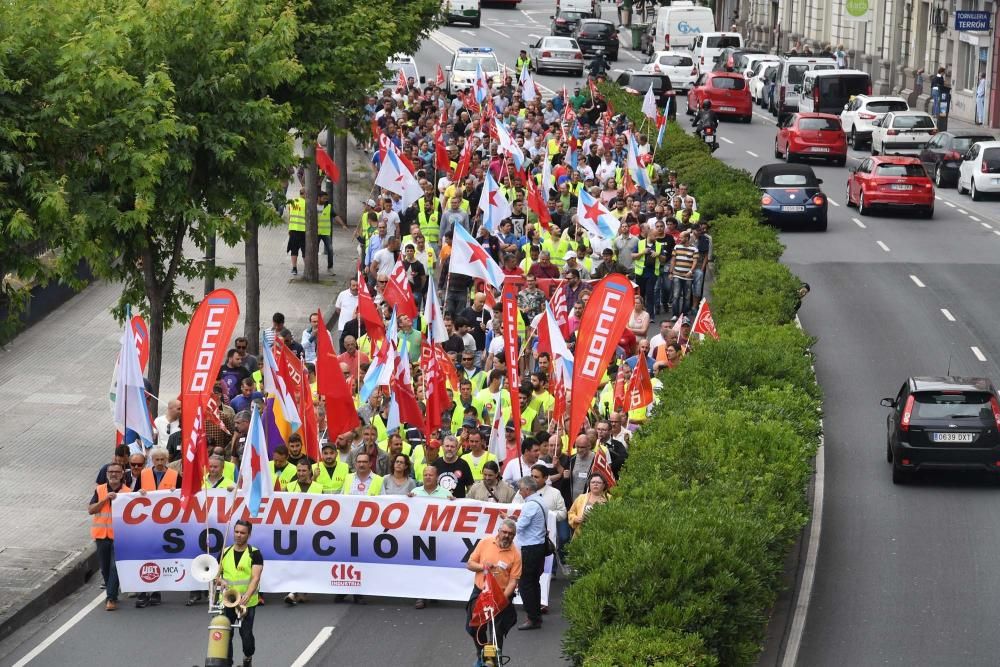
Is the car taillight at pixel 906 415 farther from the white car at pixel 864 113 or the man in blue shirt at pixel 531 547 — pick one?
the white car at pixel 864 113

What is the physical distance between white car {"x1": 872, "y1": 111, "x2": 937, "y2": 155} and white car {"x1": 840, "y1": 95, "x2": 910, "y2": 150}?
1616 millimetres

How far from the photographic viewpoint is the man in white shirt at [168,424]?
1860cm

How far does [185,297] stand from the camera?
65.0 ft

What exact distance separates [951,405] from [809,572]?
379cm

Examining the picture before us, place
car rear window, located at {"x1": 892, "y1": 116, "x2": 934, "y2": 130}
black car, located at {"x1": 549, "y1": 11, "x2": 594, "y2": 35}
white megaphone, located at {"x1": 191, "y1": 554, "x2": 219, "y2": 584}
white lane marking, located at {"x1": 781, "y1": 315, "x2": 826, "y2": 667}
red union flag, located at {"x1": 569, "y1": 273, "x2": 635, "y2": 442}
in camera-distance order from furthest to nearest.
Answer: black car, located at {"x1": 549, "y1": 11, "x2": 594, "y2": 35}, car rear window, located at {"x1": 892, "y1": 116, "x2": 934, "y2": 130}, red union flag, located at {"x1": 569, "y1": 273, "x2": 635, "y2": 442}, white lane marking, located at {"x1": 781, "y1": 315, "x2": 826, "y2": 667}, white megaphone, located at {"x1": 191, "y1": 554, "x2": 219, "y2": 584}

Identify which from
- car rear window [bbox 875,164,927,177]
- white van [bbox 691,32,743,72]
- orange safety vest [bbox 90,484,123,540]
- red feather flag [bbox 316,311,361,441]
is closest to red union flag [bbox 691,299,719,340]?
red feather flag [bbox 316,311,361,441]

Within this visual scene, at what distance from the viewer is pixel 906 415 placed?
67.0 ft

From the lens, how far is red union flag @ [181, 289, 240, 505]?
16.2 m

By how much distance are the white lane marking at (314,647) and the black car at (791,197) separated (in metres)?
21.9

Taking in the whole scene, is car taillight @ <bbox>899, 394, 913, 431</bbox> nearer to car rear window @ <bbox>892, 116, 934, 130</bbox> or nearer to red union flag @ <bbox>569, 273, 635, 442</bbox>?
red union flag @ <bbox>569, 273, 635, 442</bbox>

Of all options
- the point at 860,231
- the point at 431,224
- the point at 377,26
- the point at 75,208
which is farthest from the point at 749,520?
the point at 860,231

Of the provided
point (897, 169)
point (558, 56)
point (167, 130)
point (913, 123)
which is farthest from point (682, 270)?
point (558, 56)

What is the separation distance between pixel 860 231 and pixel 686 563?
24.6 m

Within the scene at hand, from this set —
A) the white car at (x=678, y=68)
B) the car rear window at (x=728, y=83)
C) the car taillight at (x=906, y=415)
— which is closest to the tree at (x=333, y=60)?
the car taillight at (x=906, y=415)
